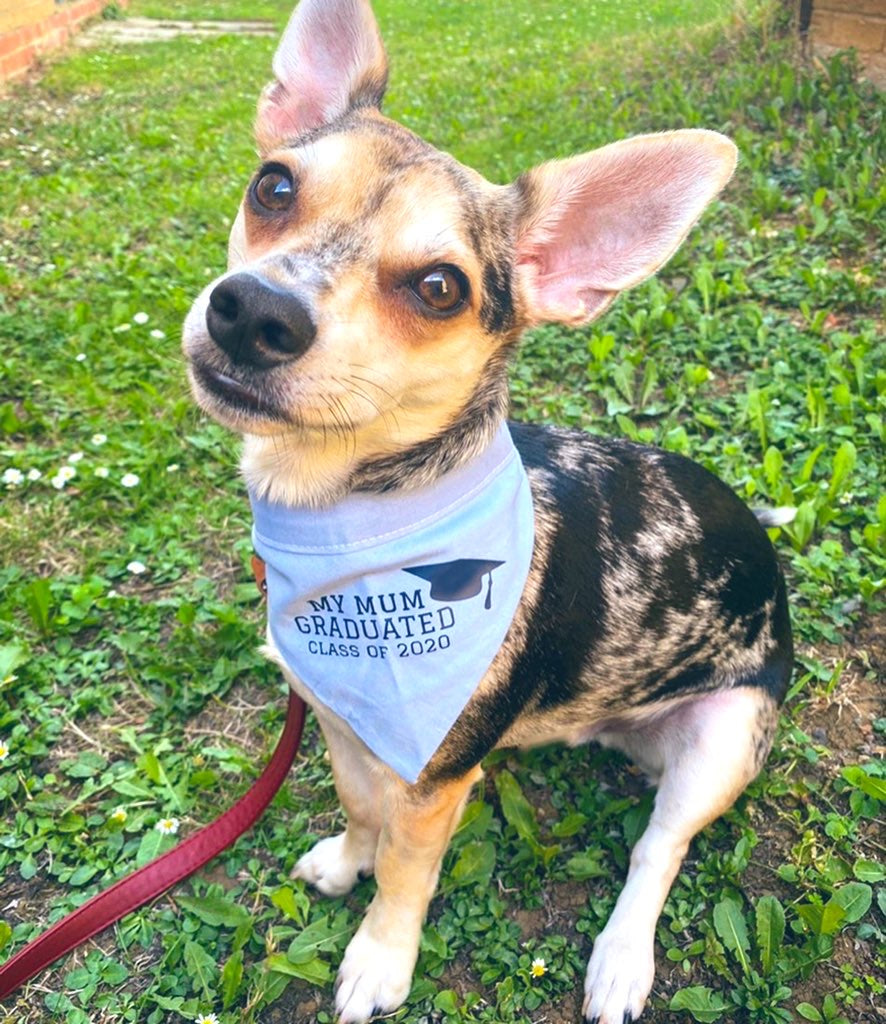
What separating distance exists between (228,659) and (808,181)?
20.2ft

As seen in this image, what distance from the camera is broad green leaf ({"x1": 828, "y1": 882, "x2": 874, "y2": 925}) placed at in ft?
9.51

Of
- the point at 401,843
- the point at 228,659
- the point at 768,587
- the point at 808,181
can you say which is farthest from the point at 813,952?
the point at 808,181

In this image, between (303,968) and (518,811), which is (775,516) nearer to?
(518,811)

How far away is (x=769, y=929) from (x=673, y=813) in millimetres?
497

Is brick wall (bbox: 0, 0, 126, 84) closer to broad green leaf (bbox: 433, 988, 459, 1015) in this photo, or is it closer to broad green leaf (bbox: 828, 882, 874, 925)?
broad green leaf (bbox: 433, 988, 459, 1015)

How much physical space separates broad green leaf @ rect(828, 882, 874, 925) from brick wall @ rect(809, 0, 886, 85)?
26.3 feet

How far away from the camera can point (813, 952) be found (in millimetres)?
2812

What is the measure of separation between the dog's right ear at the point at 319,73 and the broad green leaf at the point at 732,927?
3.17 meters

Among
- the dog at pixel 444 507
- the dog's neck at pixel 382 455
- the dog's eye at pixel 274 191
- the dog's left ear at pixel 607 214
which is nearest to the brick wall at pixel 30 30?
the dog at pixel 444 507

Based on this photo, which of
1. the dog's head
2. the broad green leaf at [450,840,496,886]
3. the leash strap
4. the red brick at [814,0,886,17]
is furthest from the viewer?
the red brick at [814,0,886,17]

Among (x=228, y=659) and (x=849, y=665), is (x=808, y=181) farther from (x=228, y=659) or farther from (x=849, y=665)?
(x=228, y=659)

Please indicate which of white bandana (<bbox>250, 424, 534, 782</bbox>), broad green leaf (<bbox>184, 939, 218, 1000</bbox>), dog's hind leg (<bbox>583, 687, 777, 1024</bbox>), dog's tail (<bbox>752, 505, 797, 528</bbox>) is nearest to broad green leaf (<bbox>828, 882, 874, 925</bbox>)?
dog's hind leg (<bbox>583, 687, 777, 1024</bbox>)

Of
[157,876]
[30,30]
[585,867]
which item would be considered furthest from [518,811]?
[30,30]

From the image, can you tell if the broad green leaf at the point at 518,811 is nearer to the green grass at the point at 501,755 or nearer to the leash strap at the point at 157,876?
the green grass at the point at 501,755
